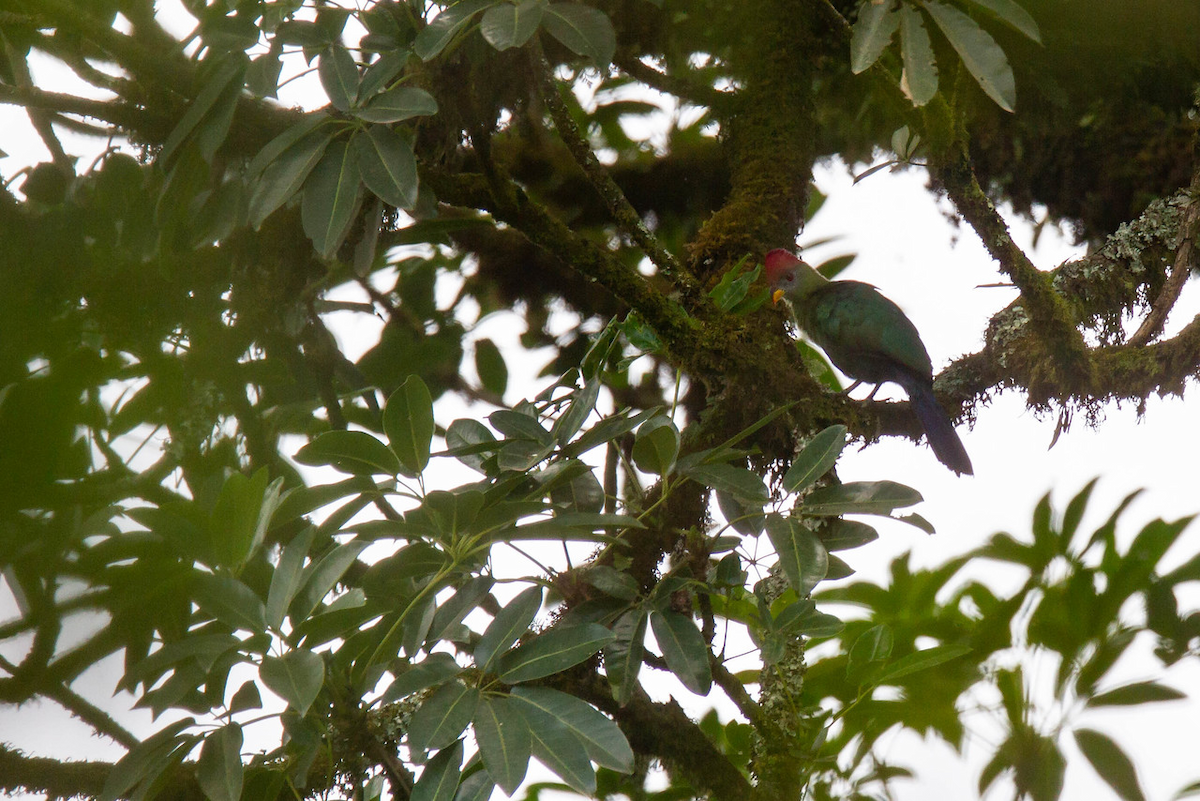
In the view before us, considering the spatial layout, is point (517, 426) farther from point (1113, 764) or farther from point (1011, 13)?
point (1011, 13)

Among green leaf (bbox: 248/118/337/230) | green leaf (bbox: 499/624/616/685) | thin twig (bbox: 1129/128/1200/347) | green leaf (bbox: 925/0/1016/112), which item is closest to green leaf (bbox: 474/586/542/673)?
green leaf (bbox: 499/624/616/685)

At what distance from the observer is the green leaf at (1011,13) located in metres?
1.64

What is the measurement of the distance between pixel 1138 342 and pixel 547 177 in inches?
69.1

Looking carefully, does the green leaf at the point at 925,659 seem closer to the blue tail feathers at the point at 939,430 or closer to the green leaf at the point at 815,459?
the green leaf at the point at 815,459

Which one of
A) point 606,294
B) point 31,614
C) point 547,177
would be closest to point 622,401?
point 606,294

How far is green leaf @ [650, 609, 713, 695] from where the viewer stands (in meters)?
1.47

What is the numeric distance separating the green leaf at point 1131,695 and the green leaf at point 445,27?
1414 mm

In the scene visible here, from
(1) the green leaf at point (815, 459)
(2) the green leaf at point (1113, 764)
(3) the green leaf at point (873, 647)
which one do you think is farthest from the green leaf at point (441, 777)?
(2) the green leaf at point (1113, 764)

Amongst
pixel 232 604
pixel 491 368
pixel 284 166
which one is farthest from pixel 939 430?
pixel 232 604

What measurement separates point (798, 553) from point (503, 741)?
0.51 meters

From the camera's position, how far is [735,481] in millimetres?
1481

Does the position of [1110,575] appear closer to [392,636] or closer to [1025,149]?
[392,636]

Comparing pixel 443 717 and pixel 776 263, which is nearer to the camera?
pixel 443 717

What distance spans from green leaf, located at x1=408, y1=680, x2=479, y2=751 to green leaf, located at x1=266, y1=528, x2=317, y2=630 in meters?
0.23
